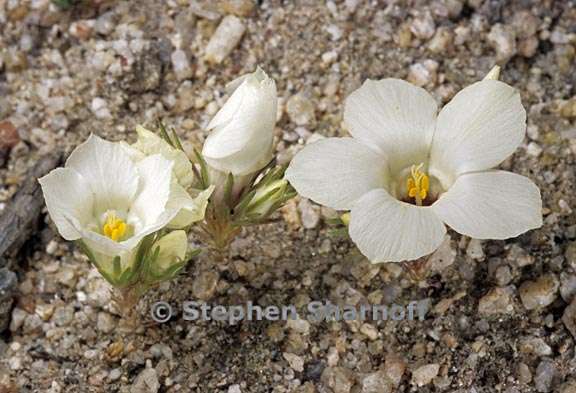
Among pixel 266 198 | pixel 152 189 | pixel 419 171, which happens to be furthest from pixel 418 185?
pixel 152 189

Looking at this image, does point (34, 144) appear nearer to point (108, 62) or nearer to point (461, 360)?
point (108, 62)

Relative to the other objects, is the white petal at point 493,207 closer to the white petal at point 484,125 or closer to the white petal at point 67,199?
the white petal at point 484,125

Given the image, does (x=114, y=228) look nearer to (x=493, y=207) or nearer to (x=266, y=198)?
(x=266, y=198)

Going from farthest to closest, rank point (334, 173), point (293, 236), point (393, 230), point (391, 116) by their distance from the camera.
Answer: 1. point (293, 236)
2. point (391, 116)
3. point (334, 173)
4. point (393, 230)

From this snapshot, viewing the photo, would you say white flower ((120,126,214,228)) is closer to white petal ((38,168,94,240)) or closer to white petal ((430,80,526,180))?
white petal ((38,168,94,240))

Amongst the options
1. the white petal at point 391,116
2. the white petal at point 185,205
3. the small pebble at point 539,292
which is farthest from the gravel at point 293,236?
the white petal at point 185,205

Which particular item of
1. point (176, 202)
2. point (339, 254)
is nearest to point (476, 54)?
point (339, 254)

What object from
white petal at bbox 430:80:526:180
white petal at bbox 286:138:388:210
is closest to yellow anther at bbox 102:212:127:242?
white petal at bbox 286:138:388:210
